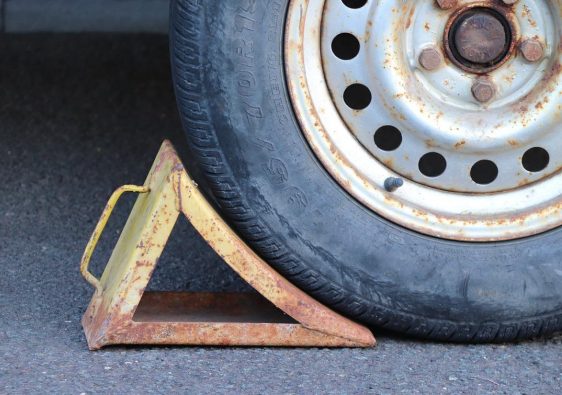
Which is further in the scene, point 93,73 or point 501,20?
point 93,73

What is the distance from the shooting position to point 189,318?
235 cm

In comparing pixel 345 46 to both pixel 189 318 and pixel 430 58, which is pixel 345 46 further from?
pixel 189 318

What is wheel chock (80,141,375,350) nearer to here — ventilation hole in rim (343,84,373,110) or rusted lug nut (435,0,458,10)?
ventilation hole in rim (343,84,373,110)

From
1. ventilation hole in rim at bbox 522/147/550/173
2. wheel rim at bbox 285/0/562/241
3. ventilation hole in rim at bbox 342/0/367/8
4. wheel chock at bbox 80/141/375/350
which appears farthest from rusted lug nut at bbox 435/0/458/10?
wheel chock at bbox 80/141/375/350

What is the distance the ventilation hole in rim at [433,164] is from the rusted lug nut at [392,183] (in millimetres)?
94

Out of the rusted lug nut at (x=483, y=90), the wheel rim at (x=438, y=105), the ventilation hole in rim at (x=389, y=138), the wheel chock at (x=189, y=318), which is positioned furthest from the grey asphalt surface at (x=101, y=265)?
the rusted lug nut at (x=483, y=90)

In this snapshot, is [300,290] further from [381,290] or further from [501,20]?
[501,20]

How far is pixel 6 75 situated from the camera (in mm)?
4336

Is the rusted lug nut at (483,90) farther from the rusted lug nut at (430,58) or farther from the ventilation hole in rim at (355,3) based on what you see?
the ventilation hole in rim at (355,3)

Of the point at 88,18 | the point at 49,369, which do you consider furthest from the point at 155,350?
the point at 88,18

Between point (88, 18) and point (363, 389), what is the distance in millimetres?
3318

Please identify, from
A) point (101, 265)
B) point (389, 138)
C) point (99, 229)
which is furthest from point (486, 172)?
point (101, 265)

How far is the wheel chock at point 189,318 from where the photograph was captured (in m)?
2.21

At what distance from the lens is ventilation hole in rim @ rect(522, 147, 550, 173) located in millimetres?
2381
